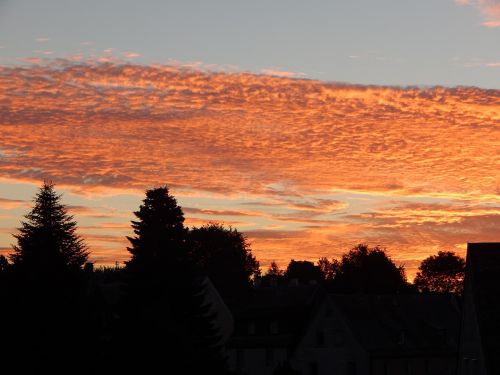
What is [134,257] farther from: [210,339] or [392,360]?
[392,360]

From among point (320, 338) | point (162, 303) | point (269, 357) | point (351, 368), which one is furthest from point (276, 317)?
point (162, 303)

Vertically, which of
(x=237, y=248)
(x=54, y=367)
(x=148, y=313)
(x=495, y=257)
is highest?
(x=237, y=248)

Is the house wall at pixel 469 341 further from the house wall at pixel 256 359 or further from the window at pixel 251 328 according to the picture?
the window at pixel 251 328

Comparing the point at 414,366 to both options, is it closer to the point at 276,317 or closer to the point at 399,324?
the point at 399,324

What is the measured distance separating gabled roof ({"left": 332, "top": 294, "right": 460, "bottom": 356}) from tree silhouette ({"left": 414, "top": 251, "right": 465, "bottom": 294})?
349 feet

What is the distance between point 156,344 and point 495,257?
20.2 meters

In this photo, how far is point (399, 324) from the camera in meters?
77.1

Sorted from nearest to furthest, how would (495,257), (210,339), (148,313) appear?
(495,257) < (148,313) < (210,339)

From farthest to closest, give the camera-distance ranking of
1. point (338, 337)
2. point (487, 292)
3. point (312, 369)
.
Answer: point (312, 369) < point (338, 337) < point (487, 292)

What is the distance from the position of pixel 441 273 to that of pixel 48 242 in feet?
458

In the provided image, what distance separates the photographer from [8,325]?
55562 mm

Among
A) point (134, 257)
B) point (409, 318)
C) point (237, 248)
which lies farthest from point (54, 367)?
point (237, 248)

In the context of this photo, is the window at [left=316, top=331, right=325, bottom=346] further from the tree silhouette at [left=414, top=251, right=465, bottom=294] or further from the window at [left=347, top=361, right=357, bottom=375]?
the tree silhouette at [left=414, top=251, right=465, bottom=294]

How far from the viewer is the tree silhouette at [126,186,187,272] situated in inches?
2443
